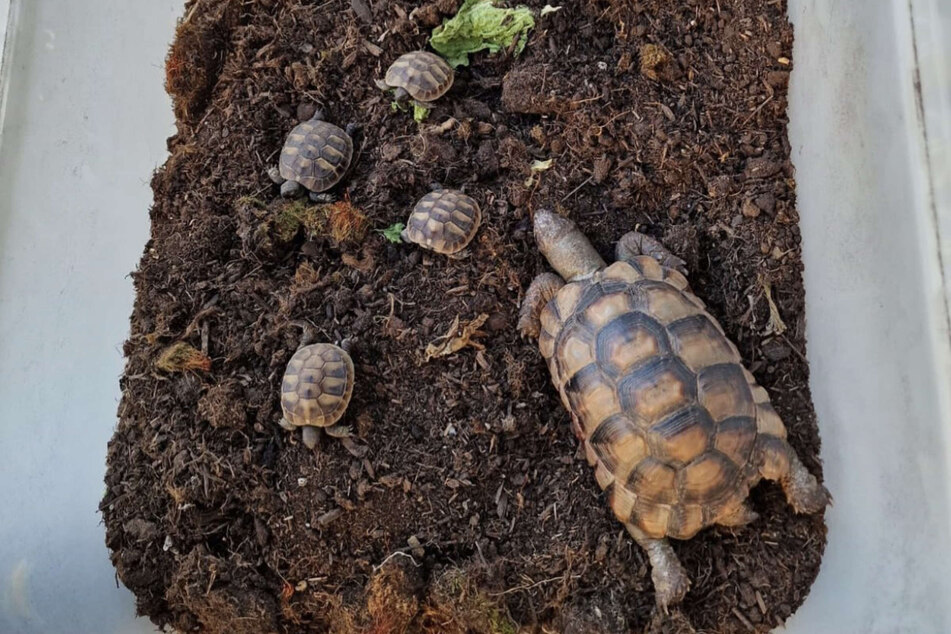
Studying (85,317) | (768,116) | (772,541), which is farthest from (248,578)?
(768,116)

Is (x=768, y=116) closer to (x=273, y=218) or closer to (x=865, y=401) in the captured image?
(x=865, y=401)

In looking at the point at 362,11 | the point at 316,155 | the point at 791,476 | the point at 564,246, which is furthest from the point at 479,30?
the point at 791,476

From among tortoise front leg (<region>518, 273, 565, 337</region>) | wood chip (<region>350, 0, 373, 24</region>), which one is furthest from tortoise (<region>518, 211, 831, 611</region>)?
wood chip (<region>350, 0, 373, 24</region>)

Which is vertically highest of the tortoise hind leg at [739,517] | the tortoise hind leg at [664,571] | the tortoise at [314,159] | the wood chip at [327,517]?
the tortoise at [314,159]

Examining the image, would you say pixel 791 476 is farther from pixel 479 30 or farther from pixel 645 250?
pixel 479 30

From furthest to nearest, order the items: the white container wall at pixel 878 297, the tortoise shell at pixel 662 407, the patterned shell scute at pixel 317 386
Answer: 1. the patterned shell scute at pixel 317 386
2. the tortoise shell at pixel 662 407
3. the white container wall at pixel 878 297

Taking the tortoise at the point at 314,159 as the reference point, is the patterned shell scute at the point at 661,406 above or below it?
below

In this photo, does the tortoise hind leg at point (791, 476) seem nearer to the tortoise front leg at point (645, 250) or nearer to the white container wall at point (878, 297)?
the white container wall at point (878, 297)

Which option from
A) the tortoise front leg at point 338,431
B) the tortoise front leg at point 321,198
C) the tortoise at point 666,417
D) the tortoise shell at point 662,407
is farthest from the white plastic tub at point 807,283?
the tortoise front leg at point 338,431
